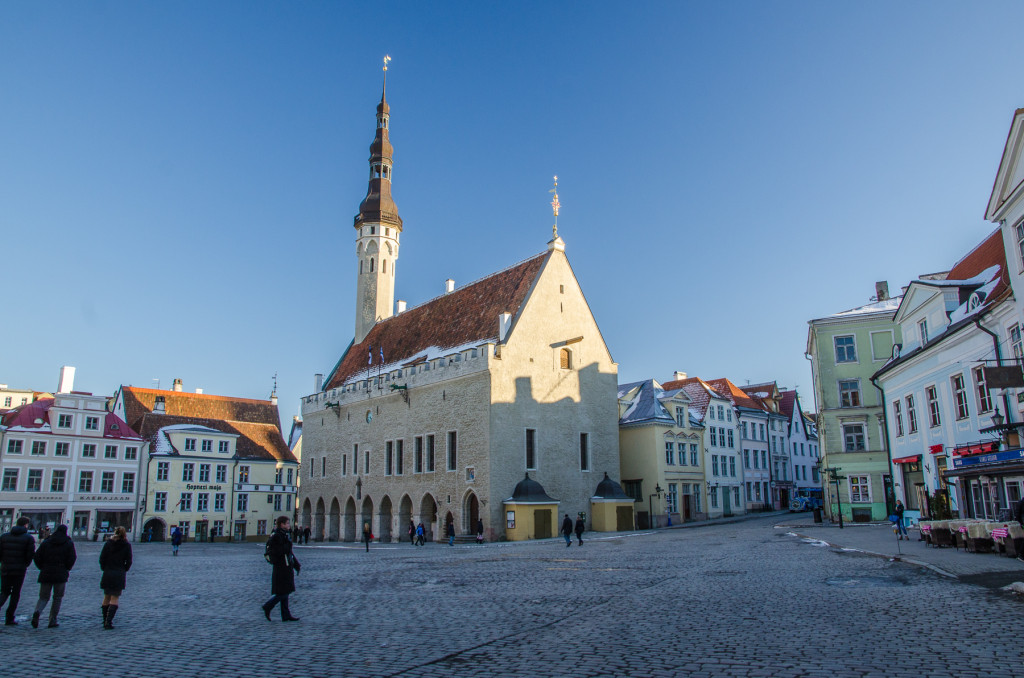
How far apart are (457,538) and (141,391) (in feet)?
108

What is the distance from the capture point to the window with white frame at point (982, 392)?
19.1 meters

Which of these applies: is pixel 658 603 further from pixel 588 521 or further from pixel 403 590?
pixel 588 521

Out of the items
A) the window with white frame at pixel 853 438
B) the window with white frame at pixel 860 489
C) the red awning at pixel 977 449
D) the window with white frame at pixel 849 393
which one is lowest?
the window with white frame at pixel 860 489

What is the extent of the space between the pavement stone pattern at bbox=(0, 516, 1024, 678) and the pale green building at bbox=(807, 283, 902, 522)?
20.8m

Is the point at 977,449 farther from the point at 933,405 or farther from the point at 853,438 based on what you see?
the point at 853,438

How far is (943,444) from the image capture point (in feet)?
72.4

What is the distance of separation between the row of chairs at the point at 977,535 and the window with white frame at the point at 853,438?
16.0m

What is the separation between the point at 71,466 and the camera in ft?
148

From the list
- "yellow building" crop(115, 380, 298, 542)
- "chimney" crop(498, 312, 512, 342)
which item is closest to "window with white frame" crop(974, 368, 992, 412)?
"chimney" crop(498, 312, 512, 342)

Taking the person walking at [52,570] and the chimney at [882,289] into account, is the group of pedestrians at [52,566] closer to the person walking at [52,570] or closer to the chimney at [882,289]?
the person walking at [52,570]

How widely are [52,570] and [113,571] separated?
0.78m

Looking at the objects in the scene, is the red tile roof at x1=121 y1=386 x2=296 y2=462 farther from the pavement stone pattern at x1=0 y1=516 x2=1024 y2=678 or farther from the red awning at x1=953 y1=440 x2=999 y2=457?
the red awning at x1=953 y1=440 x2=999 y2=457

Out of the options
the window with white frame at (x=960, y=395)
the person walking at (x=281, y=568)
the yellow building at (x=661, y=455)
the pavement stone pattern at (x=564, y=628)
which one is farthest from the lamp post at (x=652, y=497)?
the person walking at (x=281, y=568)

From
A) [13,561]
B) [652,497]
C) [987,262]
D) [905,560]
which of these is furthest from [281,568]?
[652,497]
